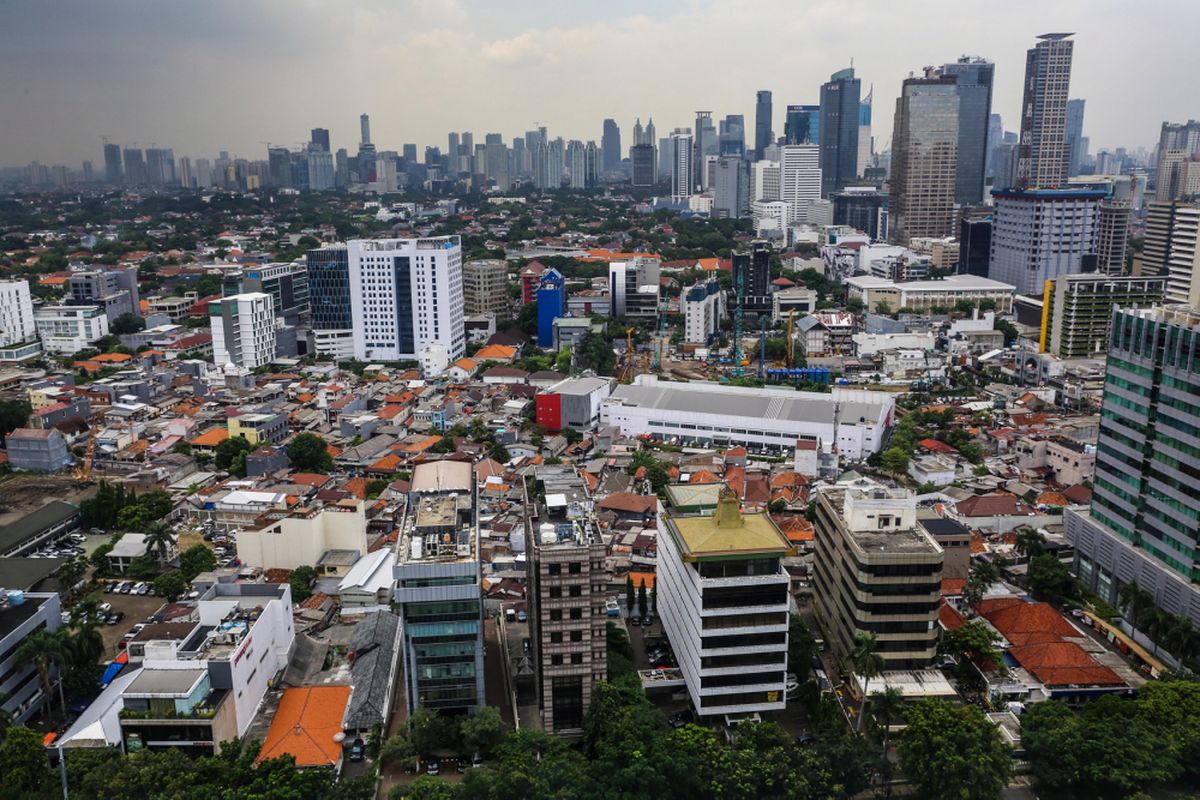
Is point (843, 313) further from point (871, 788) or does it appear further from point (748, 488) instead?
point (871, 788)

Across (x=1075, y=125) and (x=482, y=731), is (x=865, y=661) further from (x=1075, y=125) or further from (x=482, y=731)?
(x=1075, y=125)

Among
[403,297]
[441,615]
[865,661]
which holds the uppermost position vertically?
[403,297]

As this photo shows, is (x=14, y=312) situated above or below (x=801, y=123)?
below

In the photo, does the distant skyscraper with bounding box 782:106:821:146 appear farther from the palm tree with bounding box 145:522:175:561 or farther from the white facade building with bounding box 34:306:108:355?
the palm tree with bounding box 145:522:175:561

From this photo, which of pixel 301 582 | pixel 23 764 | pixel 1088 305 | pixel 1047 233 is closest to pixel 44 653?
pixel 23 764

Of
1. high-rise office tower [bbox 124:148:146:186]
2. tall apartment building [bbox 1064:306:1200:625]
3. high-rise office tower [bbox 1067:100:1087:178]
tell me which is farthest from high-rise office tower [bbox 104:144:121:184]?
high-rise office tower [bbox 1067:100:1087:178]
